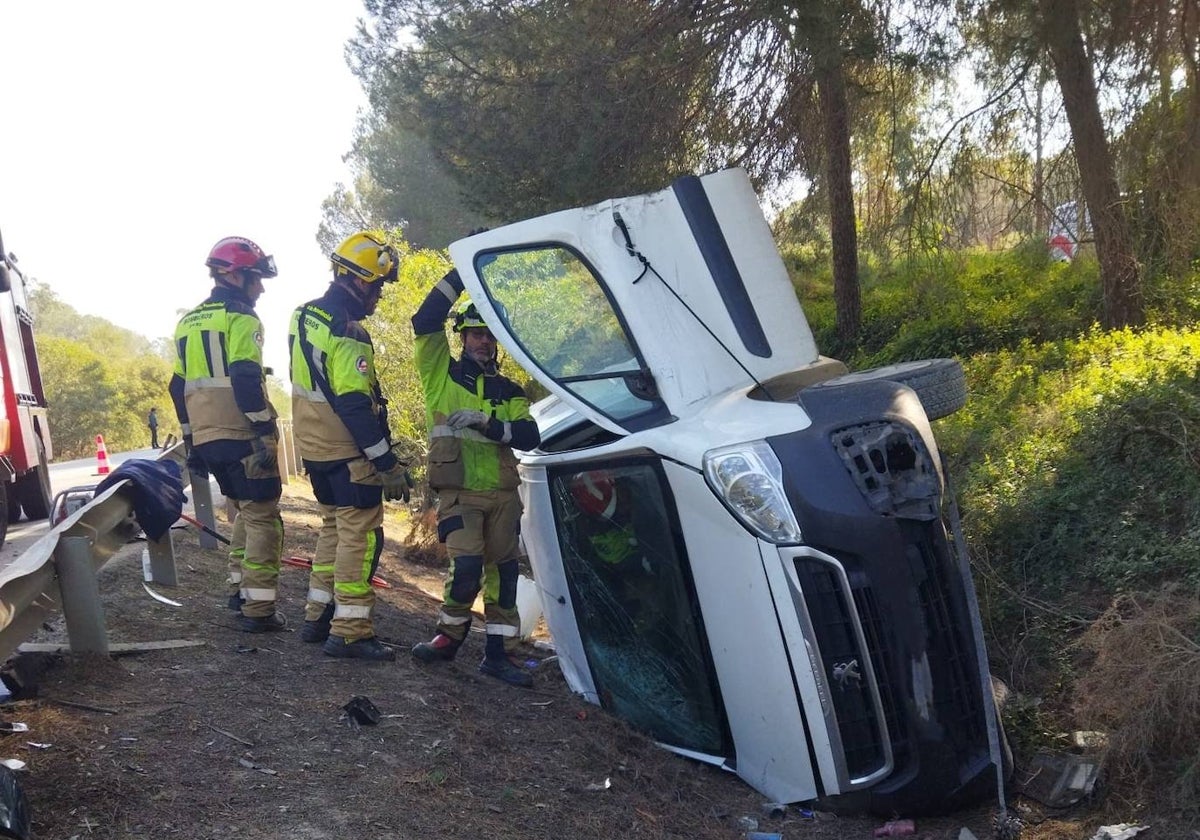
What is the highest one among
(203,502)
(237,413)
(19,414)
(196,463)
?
(19,414)

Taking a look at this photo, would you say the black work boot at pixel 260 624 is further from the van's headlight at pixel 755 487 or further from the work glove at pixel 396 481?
the van's headlight at pixel 755 487

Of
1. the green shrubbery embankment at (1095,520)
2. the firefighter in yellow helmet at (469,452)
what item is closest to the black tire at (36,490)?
the firefighter in yellow helmet at (469,452)

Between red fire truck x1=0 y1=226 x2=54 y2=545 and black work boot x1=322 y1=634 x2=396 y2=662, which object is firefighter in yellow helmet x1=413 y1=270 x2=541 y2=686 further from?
red fire truck x1=0 y1=226 x2=54 y2=545

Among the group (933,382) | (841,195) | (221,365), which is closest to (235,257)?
(221,365)

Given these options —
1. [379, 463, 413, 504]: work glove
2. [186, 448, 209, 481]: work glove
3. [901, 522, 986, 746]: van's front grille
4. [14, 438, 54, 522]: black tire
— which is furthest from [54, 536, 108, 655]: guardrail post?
[14, 438, 54, 522]: black tire

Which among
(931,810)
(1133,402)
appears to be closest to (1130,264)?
(1133,402)

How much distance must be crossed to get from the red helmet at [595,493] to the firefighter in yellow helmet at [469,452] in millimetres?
588

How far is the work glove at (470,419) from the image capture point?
5105 millimetres

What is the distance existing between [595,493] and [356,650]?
1.58m

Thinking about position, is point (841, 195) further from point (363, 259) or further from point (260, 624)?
point (260, 624)

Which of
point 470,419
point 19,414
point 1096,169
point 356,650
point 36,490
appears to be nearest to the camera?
point 470,419

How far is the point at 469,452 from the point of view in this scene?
5254mm

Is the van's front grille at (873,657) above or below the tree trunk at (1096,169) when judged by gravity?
below

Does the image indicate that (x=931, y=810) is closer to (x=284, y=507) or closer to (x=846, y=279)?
(x=284, y=507)
